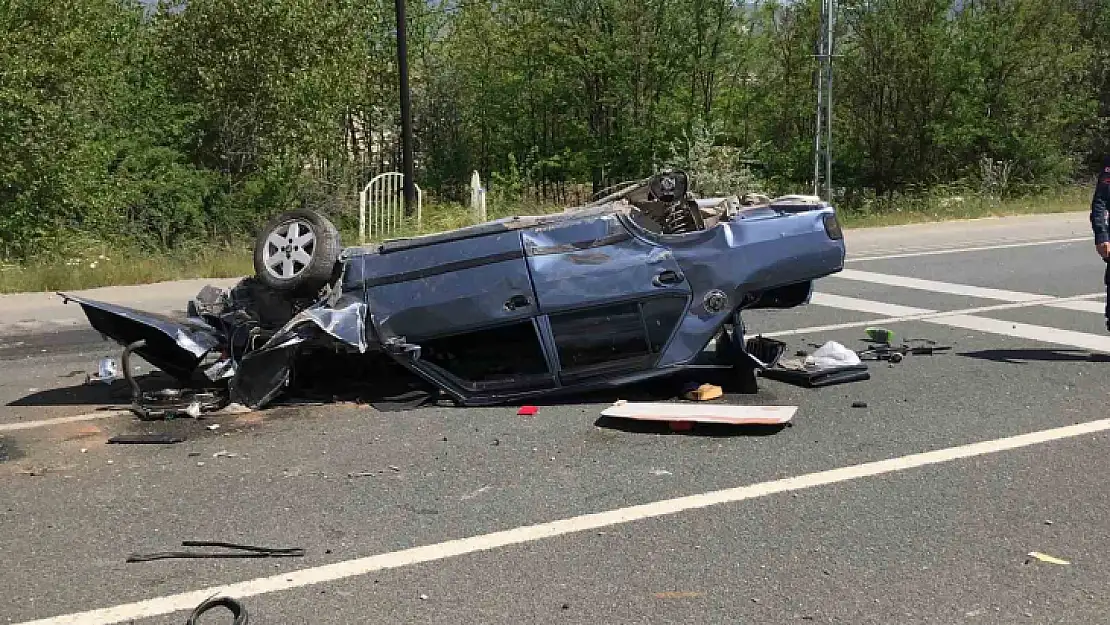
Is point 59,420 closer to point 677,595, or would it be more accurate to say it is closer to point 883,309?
point 677,595

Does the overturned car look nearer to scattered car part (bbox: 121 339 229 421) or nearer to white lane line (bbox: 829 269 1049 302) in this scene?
scattered car part (bbox: 121 339 229 421)

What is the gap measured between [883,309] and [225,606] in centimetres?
818

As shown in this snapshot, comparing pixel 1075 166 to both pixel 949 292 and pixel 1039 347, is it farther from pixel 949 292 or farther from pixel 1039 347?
pixel 1039 347

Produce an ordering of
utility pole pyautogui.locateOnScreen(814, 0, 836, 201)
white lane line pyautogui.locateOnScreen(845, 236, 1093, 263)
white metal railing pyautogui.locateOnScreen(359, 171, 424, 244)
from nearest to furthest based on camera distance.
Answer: white lane line pyautogui.locateOnScreen(845, 236, 1093, 263), white metal railing pyautogui.locateOnScreen(359, 171, 424, 244), utility pole pyautogui.locateOnScreen(814, 0, 836, 201)

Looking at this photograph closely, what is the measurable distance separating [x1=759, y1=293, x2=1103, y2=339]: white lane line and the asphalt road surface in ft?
5.70

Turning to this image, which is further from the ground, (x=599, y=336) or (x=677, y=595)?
(x=599, y=336)

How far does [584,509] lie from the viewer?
4.89 meters

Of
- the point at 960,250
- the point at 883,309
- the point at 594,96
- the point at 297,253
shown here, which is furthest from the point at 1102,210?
the point at 594,96

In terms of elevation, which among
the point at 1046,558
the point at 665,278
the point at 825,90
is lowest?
the point at 1046,558

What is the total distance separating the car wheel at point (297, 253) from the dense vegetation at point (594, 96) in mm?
15225

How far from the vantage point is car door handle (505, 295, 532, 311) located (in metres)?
6.37

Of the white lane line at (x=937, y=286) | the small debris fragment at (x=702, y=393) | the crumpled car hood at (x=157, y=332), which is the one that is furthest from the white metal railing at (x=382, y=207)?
the small debris fragment at (x=702, y=393)

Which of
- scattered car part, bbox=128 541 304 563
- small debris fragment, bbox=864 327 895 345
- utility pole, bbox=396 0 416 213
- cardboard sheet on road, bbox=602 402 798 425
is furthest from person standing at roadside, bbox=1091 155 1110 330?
utility pole, bbox=396 0 416 213

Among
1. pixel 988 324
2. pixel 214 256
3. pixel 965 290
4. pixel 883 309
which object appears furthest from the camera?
pixel 214 256
